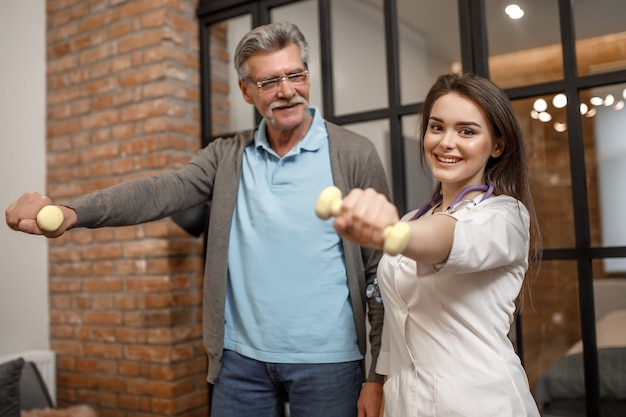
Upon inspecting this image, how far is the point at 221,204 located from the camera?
4.99ft

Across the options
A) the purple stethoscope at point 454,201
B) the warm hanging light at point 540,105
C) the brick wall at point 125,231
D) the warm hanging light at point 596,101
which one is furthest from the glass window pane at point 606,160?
the brick wall at point 125,231

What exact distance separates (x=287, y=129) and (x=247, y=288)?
1.48 feet

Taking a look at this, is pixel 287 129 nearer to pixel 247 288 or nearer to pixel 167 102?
pixel 247 288

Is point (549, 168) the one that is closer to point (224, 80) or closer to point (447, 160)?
point (447, 160)

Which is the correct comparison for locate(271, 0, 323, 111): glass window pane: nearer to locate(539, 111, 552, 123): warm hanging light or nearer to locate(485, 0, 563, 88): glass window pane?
locate(485, 0, 563, 88): glass window pane

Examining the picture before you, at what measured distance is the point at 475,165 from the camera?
1114 mm

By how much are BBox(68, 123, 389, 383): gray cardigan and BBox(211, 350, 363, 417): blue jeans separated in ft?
0.17

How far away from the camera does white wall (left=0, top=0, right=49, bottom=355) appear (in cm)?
238

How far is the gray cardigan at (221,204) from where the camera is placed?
55.9 inches

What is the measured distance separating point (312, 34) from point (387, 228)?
1528 millimetres

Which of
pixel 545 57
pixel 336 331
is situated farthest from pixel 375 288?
pixel 545 57

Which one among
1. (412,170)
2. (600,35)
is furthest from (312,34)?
(600,35)

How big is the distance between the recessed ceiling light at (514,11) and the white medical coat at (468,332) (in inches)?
34.6

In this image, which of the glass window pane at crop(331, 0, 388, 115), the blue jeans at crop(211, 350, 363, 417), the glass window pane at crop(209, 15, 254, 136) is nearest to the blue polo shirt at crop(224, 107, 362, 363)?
the blue jeans at crop(211, 350, 363, 417)
